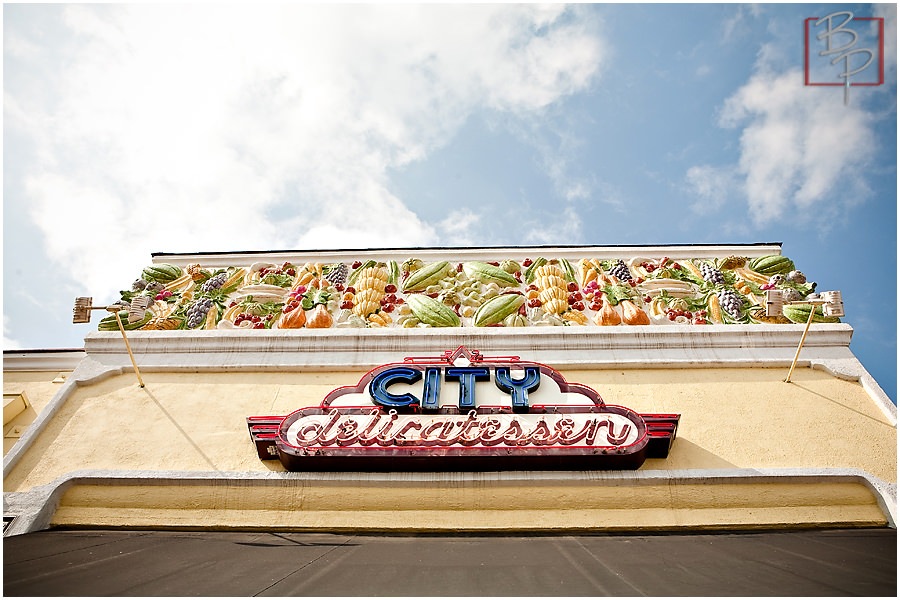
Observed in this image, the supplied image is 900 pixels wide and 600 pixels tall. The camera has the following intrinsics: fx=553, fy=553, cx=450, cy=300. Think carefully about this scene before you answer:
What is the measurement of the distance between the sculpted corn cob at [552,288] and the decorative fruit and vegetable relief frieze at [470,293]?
0.02 meters

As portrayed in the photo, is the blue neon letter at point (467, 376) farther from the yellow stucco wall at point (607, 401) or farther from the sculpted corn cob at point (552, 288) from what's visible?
the sculpted corn cob at point (552, 288)

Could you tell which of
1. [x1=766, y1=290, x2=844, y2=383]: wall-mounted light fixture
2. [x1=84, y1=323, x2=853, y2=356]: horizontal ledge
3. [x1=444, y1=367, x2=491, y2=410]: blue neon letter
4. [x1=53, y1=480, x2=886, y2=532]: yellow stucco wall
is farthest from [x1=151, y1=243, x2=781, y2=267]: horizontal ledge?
[x1=53, y1=480, x2=886, y2=532]: yellow stucco wall

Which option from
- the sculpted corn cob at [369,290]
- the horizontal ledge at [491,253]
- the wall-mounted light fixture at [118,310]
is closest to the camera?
the wall-mounted light fixture at [118,310]

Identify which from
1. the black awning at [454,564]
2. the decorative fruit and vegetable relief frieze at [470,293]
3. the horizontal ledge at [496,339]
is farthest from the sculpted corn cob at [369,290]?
the black awning at [454,564]

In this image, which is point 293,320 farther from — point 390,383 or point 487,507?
point 487,507

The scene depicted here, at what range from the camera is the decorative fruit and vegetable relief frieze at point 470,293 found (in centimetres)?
972

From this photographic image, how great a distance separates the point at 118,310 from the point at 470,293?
19.6 ft

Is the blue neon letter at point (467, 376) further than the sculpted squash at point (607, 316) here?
No

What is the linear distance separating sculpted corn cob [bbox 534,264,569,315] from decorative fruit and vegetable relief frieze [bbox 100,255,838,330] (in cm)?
2

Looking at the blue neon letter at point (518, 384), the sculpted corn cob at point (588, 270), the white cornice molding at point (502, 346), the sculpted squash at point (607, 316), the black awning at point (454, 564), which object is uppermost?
the sculpted corn cob at point (588, 270)

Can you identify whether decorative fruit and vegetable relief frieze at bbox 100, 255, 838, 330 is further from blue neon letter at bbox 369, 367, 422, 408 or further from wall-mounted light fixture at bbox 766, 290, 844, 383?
blue neon letter at bbox 369, 367, 422, 408

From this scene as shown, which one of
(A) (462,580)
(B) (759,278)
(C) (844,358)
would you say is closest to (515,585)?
(A) (462,580)

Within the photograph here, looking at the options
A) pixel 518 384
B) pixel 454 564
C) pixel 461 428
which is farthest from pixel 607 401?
pixel 454 564

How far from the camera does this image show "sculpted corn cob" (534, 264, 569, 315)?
9.92 m
